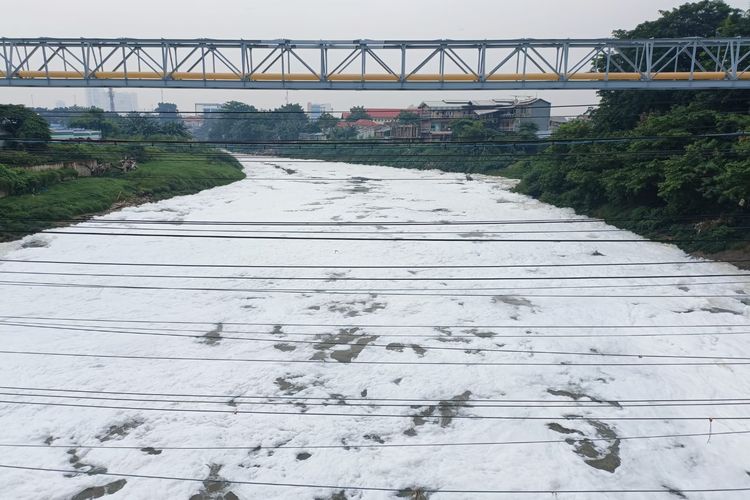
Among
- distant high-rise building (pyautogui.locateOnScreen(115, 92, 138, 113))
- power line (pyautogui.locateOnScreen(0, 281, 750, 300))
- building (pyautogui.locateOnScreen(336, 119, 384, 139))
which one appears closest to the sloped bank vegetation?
power line (pyautogui.locateOnScreen(0, 281, 750, 300))

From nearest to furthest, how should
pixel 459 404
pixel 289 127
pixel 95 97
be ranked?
1. pixel 459 404
2. pixel 289 127
3. pixel 95 97

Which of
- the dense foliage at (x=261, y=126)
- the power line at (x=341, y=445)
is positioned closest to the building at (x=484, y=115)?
the dense foliage at (x=261, y=126)

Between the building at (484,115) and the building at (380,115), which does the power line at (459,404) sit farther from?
the building at (380,115)

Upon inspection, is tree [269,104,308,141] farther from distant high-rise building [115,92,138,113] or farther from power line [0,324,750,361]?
distant high-rise building [115,92,138,113]

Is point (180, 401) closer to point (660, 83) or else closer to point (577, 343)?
point (577, 343)

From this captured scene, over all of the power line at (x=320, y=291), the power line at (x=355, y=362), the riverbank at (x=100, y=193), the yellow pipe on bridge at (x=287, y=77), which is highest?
the yellow pipe on bridge at (x=287, y=77)

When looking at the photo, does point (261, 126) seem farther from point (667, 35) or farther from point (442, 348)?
point (442, 348)

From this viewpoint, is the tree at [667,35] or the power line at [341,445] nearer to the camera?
the power line at [341,445]

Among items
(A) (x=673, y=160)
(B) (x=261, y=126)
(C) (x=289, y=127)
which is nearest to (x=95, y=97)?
(B) (x=261, y=126)

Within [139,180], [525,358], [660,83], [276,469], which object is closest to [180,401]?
[276,469]
